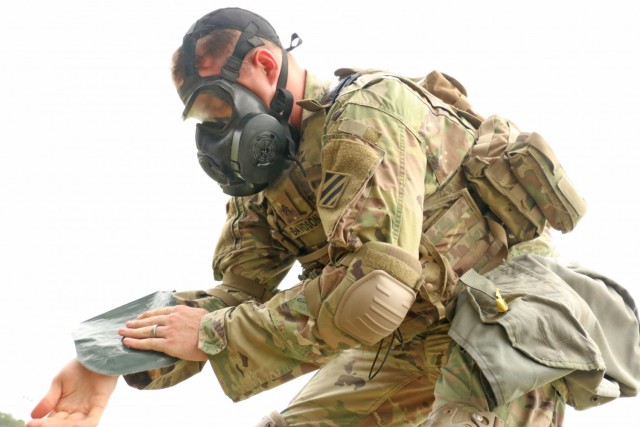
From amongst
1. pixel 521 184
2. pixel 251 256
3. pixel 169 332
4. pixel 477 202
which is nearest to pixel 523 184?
pixel 521 184

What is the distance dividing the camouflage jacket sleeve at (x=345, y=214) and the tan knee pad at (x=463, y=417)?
275 mm

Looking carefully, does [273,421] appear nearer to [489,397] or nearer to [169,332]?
[169,332]

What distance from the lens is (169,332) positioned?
236 cm

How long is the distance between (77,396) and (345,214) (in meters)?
0.85

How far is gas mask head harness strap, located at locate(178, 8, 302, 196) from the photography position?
2494 mm

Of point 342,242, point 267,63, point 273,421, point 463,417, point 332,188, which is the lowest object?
point 273,421

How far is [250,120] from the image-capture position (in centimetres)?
247

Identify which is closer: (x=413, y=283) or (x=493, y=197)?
(x=413, y=283)

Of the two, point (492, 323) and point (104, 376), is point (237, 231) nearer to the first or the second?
point (104, 376)

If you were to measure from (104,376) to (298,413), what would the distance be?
0.72m

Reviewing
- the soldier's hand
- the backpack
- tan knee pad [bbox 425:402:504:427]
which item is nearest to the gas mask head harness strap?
the soldier's hand

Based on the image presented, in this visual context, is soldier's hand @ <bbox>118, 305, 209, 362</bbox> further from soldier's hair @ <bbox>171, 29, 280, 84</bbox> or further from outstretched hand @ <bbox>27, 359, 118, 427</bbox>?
soldier's hair @ <bbox>171, 29, 280, 84</bbox>

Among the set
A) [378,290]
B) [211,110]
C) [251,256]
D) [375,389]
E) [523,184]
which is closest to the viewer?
[378,290]

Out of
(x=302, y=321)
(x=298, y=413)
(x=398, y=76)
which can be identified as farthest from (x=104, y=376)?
(x=398, y=76)
